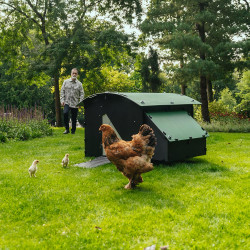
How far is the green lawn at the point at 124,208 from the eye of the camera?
9.38 feet

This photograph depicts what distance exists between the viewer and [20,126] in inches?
486

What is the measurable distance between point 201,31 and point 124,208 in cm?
1429

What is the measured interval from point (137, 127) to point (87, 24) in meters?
14.8

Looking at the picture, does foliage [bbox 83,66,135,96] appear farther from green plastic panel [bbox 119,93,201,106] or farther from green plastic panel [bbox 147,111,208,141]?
green plastic panel [bbox 147,111,208,141]

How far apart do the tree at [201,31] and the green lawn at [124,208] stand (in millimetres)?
8763

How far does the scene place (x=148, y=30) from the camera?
15.1 metres

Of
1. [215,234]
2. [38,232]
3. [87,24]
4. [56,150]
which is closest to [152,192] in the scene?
[215,234]

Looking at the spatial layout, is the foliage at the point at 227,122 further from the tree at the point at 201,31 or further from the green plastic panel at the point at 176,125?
the green plastic panel at the point at 176,125

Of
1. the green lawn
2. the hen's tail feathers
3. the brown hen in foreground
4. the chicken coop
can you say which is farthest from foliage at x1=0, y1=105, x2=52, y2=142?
the hen's tail feathers

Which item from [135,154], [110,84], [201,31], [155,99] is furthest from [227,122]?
[135,154]

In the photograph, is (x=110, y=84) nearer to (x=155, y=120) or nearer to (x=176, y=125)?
(x=176, y=125)

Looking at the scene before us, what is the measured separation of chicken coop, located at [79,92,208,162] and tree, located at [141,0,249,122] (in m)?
7.26

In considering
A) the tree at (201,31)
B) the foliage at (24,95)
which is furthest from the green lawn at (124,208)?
the foliage at (24,95)

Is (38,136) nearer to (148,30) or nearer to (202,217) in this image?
(148,30)
